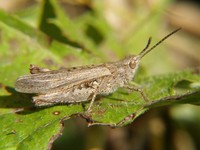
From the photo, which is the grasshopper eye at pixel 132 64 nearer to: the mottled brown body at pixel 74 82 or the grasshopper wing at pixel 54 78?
the mottled brown body at pixel 74 82

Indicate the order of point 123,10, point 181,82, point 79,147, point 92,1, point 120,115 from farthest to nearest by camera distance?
point 123,10
point 92,1
point 79,147
point 181,82
point 120,115

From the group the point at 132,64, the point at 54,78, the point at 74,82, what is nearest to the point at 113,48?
the point at 132,64

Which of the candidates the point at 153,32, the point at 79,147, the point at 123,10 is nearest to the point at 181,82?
the point at 79,147

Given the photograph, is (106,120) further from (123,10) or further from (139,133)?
(123,10)

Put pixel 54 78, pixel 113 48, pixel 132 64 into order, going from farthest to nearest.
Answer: pixel 113 48, pixel 132 64, pixel 54 78

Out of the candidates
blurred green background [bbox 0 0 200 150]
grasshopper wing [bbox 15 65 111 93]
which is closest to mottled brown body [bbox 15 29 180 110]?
grasshopper wing [bbox 15 65 111 93]

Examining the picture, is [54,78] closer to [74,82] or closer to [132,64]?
[74,82]

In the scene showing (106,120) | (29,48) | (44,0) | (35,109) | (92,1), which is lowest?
(106,120)

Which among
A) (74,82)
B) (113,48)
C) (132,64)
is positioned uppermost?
(113,48)

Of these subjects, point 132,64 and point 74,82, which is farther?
point 132,64
